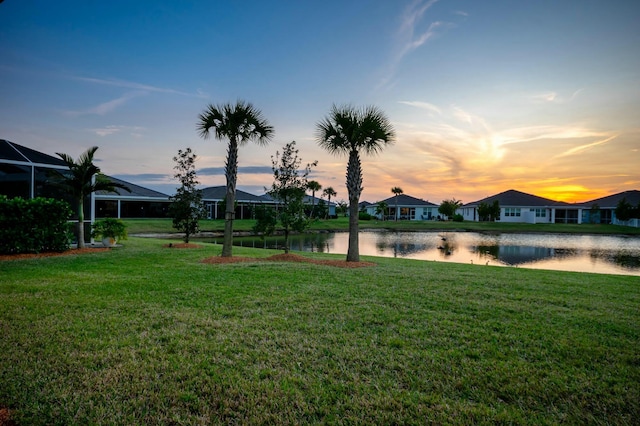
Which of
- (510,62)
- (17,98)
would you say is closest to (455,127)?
(510,62)

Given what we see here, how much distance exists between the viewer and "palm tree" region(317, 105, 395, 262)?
40.1ft

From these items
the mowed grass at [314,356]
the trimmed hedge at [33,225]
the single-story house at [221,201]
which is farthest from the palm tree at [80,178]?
the single-story house at [221,201]

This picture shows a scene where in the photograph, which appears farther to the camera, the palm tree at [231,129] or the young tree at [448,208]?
the young tree at [448,208]

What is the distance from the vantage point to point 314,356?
3668 mm

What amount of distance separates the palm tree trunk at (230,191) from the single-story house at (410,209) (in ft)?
215

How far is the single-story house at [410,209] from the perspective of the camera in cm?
7812

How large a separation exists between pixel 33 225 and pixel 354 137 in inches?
485

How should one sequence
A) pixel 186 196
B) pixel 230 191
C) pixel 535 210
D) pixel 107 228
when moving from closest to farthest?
pixel 230 191 → pixel 107 228 → pixel 186 196 → pixel 535 210

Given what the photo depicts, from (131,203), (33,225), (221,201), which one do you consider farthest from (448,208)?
(33,225)

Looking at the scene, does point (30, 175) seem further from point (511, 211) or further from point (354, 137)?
point (511, 211)

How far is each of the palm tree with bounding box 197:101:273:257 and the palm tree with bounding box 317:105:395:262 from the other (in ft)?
8.60

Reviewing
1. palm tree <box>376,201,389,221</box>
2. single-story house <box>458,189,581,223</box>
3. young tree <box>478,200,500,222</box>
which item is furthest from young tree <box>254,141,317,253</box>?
single-story house <box>458,189,581,223</box>

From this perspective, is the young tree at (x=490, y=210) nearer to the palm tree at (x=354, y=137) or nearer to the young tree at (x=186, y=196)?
the palm tree at (x=354, y=137)

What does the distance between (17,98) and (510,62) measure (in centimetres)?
2060
